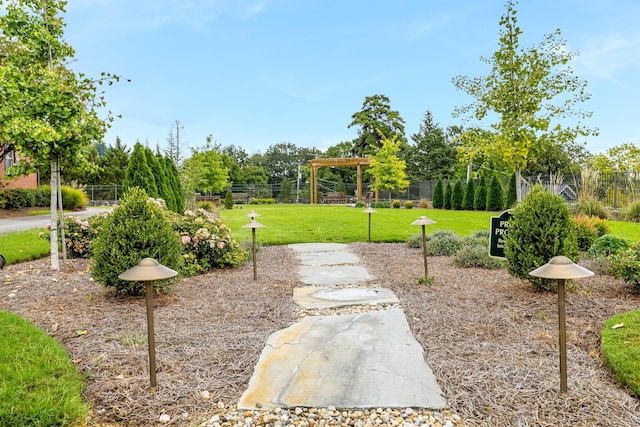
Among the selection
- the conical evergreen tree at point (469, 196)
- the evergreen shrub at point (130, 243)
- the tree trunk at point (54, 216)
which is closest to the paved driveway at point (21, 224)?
the tree trunk at point (54, 216)

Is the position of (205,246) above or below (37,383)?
above

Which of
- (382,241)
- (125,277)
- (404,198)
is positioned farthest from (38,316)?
(404,198)

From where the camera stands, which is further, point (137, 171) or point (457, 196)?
point (457, 196)

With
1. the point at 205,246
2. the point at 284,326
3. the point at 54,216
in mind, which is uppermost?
the point at 54,216

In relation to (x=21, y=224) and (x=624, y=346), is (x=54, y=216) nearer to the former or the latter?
(x=624, y=346)

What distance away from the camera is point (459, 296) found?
397 centimetres

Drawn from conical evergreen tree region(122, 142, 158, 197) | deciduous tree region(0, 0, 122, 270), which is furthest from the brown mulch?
conical evergreen tree region(122, 142, 158, 197)

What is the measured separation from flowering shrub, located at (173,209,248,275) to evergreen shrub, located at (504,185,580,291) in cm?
360

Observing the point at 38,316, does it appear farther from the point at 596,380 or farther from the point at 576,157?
the point at 576,157

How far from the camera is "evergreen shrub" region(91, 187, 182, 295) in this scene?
12.1 ft

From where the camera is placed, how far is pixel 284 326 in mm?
3205

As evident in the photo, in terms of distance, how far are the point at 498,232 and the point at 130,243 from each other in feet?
13.2

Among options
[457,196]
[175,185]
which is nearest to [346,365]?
[175,185]

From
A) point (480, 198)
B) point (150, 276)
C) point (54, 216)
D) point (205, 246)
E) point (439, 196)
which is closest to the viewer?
point (150, 276)
